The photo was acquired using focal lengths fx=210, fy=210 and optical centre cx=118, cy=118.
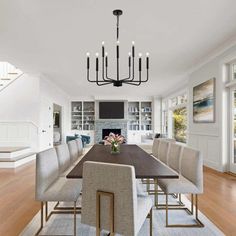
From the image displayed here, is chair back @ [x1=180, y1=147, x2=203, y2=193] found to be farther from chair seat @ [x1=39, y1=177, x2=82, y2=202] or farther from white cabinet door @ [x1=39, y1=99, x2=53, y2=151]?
white cabinet door @ [x1=39, y1=99, x2=53, y2=151]

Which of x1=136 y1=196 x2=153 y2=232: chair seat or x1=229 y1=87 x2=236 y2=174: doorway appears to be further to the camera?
x1=229 y1=87 x2=236 y2=174: doorway

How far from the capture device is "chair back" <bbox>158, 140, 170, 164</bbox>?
3345 millimetres

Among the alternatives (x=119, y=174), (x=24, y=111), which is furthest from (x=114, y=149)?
(x=24, y=111)

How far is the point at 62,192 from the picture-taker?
2135 mm

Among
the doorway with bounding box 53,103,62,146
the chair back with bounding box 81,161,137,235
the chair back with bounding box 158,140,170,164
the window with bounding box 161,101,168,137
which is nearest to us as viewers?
the chair back with bounding box 81,161,137,235

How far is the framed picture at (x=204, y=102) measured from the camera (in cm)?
516

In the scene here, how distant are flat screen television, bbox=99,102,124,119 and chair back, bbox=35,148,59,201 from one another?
8.95m

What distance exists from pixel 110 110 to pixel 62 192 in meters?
9.31

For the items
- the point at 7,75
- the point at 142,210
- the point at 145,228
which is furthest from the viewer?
the point at 7,75

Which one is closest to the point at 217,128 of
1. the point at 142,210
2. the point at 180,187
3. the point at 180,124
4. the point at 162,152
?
the point at 162,152

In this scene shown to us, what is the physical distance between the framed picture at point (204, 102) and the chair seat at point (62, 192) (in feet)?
13.2

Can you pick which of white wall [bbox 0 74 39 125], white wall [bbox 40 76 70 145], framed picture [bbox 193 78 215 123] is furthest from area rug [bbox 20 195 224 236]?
white wall [bbox 40 76 70 145]

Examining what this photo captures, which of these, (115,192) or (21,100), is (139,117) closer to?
(21,100)

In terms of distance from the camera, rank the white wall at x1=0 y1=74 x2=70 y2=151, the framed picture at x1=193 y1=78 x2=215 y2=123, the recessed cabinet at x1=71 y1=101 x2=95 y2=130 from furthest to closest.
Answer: the recessed cabinet at x1=71 y1=101 x2=95 y2=130, the white wall at x1=0 y1=74 x2=70 y2=151, the framed picture at x1=193 y1=78 x2=215 y2=123
